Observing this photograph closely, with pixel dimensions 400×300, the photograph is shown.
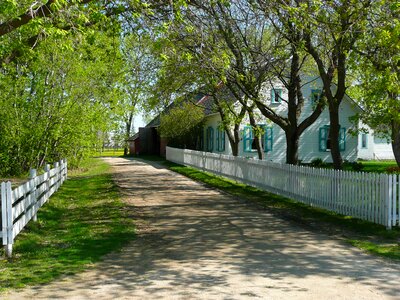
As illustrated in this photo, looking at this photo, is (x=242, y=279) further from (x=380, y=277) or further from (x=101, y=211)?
(x=101, y=211)

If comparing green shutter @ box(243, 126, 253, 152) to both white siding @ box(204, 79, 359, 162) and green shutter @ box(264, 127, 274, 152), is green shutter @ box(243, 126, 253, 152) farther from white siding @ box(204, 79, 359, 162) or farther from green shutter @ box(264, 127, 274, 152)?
green shutter @ box(264, 127, 274, 152)

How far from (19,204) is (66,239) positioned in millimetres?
1134

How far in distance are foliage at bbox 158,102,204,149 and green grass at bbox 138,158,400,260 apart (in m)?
19.1

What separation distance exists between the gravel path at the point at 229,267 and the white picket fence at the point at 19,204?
→ 180cm

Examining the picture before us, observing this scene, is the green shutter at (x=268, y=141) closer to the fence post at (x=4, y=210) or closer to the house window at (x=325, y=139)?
the house window at (x=325, y=139)

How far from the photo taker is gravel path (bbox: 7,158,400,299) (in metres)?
6.12

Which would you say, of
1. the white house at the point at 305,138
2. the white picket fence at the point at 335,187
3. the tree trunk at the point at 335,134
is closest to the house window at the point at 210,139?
the white house at the point at 305,138

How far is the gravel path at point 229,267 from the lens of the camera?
6.12m

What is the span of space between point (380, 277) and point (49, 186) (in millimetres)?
10858


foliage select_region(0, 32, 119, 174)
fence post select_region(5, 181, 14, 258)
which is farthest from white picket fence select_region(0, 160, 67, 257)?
foliage select_region(0, 32, 119, 174)

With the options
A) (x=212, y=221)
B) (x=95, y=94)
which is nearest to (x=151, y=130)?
(x=95, y=94)

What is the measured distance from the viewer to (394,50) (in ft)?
37.8

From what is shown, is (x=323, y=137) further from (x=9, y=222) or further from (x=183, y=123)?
(x=9, y=222)

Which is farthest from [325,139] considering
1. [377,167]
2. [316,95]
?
[316,95]
